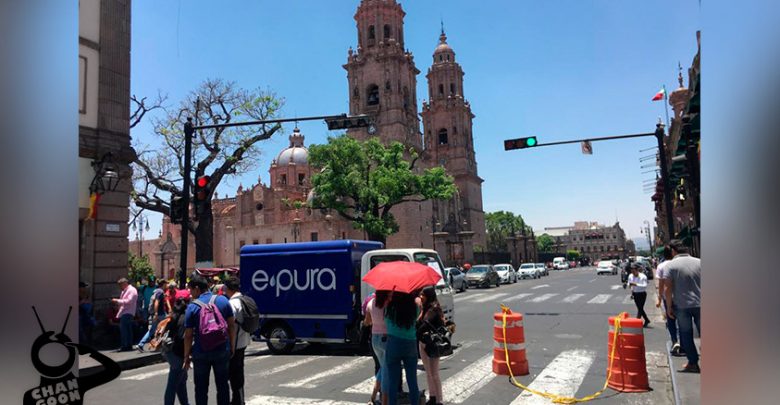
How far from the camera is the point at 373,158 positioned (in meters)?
35.9

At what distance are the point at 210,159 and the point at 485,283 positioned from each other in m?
19.1

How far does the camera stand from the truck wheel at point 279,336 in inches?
457

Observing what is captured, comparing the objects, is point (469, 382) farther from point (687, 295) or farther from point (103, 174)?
point (103, 174)

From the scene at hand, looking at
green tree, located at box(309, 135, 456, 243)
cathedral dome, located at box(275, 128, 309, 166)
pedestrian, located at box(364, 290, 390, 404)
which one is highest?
cathedral dome, located at box(275, 128, 309, 166)

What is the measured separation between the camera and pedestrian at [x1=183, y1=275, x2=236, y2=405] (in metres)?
5.44

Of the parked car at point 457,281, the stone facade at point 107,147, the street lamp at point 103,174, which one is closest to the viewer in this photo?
the street lamp at point 103,174

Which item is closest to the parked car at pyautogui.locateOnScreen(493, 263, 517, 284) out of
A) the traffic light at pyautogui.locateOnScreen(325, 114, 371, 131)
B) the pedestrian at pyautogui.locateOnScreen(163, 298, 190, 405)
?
the traffic light at pyautogui.locateOnScreen(325, 114, 371, 131)

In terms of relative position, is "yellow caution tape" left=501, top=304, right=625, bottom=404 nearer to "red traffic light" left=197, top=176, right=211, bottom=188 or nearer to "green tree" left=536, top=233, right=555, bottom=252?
"red traffic light" left=197, top=176, right=211, bottom=188

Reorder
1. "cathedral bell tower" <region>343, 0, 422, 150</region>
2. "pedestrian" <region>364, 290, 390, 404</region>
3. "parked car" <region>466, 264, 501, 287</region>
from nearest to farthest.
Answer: "pedestrian" <region>364, 290, 390, 404</region> → "parked car" <region>466, 264, 501, 287</region> → "cathedral bell tower" <region>343, 0, 422, 150</region>

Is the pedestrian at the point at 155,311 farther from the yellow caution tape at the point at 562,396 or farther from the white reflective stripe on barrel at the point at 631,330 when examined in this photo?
the white reflective stripe on barrel at the point at 631,330

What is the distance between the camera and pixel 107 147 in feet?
44.4

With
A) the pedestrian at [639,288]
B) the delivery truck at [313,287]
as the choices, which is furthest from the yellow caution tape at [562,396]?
the pedestrian at [639,288]

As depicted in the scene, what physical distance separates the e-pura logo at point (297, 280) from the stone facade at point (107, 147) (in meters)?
4.83

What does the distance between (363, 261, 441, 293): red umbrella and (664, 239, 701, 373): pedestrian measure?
11.9 feet
